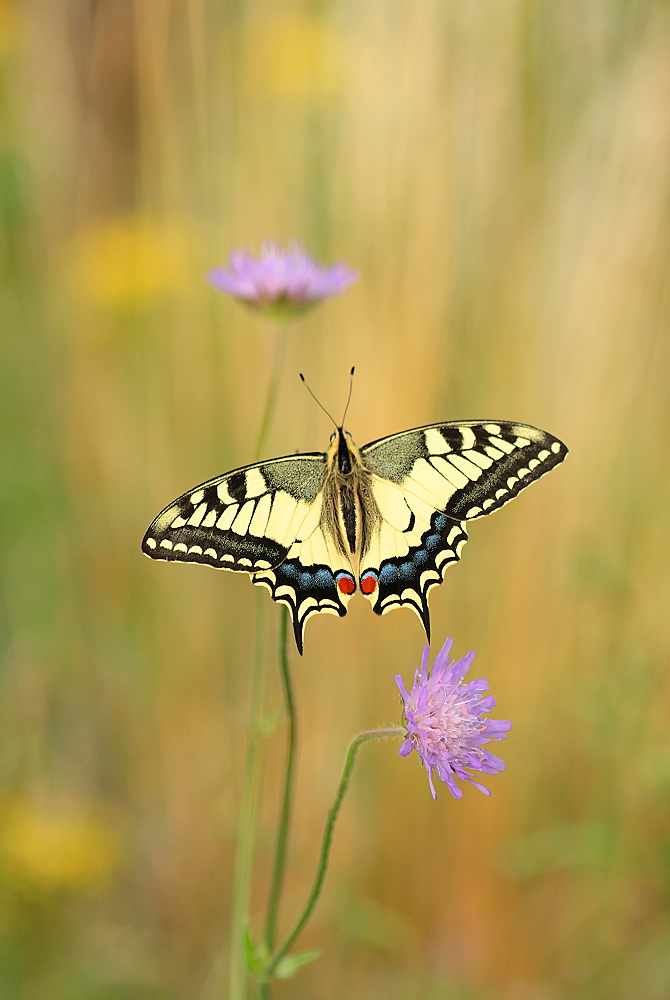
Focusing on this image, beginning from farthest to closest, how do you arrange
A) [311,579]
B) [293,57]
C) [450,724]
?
[293,57] → [311,579] → [450,724]

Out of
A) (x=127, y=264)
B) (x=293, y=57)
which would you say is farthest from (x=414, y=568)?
(x=293, y=57)

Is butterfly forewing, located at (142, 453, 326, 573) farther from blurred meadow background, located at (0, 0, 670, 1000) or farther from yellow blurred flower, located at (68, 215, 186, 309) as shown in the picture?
yellow blurred flower, located at (68, 215, 186, 309)

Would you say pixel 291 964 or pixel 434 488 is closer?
pixel 291 964

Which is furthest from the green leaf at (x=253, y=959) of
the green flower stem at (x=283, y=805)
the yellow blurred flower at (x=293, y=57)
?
the yellow blurred flower at (x=293, y=57)

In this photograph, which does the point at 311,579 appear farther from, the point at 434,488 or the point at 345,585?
the point at 434,488

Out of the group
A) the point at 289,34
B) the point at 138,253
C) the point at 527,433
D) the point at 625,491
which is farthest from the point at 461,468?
the point at 289,34

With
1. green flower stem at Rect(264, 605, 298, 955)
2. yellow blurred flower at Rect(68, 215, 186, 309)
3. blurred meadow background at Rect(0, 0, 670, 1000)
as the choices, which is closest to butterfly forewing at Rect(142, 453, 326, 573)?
green flower stem at Rect(264, 605, 298, 955)
